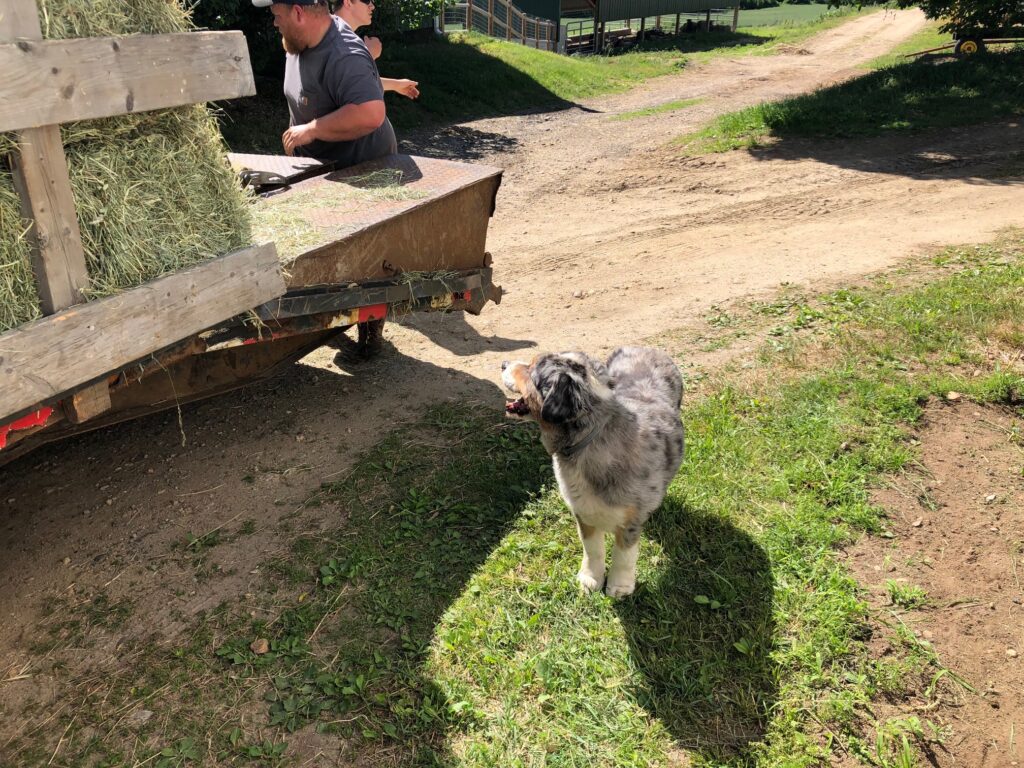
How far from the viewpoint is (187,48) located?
3500mm

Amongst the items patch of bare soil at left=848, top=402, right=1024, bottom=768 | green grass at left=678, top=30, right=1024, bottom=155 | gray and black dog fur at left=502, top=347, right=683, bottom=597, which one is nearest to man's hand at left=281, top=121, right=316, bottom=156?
gray and black dog fur at left=502, top=347, right=683, bottom=597

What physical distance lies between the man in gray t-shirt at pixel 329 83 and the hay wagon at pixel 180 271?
0.48m

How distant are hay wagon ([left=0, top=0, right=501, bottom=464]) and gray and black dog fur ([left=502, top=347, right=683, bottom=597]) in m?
1.44

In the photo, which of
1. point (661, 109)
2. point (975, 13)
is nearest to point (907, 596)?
point (661, 109)

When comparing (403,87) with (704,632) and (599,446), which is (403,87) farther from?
(704,632)

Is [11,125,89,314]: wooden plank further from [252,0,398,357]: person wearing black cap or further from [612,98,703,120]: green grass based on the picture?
[612,98,703,120]: green grass

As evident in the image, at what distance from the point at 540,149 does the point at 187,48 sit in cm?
1248

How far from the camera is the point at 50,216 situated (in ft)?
10.4

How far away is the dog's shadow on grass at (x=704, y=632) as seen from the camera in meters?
3.90

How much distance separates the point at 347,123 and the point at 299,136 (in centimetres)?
50

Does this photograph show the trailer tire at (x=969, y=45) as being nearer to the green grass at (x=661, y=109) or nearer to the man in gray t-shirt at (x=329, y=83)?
the green grass at (x=661, y=109)

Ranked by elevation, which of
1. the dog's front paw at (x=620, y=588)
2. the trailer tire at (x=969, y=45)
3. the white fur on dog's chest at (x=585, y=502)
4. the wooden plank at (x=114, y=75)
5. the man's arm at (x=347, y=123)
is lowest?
the dog's front paw at (x=620, y=588)

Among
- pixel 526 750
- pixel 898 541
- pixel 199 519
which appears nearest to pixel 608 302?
pixel 898 541

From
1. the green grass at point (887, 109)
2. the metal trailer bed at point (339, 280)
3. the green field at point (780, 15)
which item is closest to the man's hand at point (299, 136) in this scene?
the metal trailer bed at point (339, 280)
